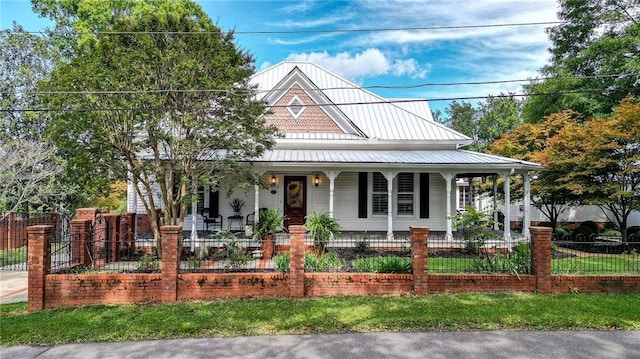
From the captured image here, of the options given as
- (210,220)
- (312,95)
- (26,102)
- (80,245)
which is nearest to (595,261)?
(312,95)

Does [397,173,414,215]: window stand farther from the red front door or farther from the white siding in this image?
the red front door

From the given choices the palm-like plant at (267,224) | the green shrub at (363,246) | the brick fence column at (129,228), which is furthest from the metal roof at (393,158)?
the brick fence column at (129,228)

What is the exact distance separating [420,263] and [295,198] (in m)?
8.47

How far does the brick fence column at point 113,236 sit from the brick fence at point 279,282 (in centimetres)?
290

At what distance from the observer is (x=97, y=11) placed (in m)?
19.7

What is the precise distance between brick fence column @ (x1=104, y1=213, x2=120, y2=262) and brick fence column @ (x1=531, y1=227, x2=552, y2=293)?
10216 millimetres

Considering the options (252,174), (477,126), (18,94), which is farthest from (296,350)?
(477,126)

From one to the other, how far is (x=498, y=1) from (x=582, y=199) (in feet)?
26.2

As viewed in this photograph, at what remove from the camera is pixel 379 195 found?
15008mm

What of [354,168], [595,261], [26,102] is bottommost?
[595,261]

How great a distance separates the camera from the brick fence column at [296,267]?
23.7ft

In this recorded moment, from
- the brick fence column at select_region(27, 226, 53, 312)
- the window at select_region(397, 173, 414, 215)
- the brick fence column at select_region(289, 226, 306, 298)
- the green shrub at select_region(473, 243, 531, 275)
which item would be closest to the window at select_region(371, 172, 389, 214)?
the window at select_region(397, 173, 414, 215)

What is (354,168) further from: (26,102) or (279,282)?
(26,102)

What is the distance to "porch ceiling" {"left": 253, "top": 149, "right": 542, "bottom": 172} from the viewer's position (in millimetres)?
12820
